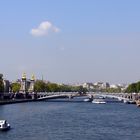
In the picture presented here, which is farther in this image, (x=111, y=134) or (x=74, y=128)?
(x=74, y=128)

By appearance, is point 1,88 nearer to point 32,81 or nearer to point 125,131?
point 32,81

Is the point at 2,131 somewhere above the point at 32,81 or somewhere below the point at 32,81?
below

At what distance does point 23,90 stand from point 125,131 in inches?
2226

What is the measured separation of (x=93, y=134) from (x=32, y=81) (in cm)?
6355

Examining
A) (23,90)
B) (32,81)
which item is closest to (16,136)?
(23,90)

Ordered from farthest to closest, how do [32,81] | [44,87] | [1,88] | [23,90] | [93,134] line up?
1. [44,87]
2. [32,81]
3. [23,90]
4. [1,88]
5. [93,134]

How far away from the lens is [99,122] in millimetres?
34188

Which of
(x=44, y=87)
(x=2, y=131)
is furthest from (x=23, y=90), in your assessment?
(x=2, y=131)

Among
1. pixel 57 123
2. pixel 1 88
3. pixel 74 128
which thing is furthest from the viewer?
pixel 1 88

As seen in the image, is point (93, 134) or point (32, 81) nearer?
point (93, 134)

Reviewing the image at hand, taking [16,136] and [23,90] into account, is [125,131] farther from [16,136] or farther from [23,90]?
[23,90]

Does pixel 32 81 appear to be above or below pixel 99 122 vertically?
above

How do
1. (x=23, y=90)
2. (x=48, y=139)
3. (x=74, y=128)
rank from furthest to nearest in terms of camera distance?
(x=23, y=90), (x=74, y=128), (x=48, y=139)

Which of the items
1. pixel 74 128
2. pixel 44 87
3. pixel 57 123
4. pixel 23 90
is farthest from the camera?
pixel 44 87
